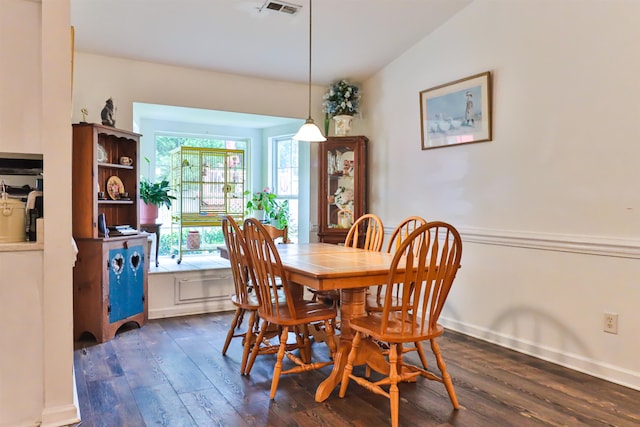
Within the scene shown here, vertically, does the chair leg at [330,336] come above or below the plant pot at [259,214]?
below

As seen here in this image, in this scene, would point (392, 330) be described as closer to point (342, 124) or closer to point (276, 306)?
point (276, 306)

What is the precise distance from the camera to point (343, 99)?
4.64 m

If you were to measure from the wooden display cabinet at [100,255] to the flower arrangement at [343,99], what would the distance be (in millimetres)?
1992

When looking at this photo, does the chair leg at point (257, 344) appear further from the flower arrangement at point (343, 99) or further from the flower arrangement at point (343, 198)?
the flower arrangement at point (343, 99)

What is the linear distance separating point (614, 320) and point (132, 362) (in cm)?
306

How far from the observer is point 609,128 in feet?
8.95

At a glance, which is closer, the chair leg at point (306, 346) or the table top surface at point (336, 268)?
the table top surface at point (336, 268)

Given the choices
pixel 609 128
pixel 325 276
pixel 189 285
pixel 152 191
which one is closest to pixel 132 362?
pixel 189 285

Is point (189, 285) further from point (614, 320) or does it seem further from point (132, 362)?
point (614, 320)

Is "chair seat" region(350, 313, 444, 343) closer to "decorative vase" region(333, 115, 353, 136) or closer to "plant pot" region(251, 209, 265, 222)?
"decorative vase" region(333, 115, 353, 136)

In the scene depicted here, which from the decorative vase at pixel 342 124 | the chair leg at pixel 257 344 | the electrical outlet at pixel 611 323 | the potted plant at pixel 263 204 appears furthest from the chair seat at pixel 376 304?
the potted plant at pixel 263 204

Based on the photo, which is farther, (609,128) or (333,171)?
(333,171)

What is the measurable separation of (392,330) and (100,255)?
2301mm

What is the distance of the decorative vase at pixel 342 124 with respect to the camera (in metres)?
4.68
